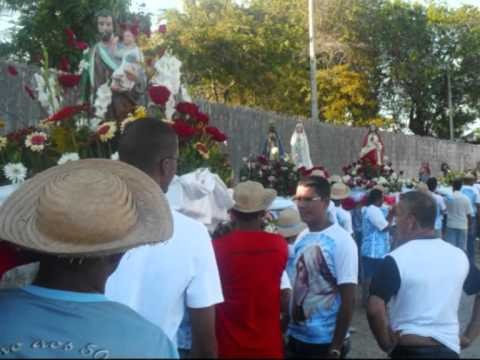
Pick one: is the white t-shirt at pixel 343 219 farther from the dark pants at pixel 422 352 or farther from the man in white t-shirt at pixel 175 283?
the man in white t-shirt at pixel 175 283

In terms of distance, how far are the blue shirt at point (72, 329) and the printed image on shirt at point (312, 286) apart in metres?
2.51

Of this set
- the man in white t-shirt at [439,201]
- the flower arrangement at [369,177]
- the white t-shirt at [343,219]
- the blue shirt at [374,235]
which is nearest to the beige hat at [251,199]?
the white t-shirt at [343,219]

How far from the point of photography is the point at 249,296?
3.97 meters

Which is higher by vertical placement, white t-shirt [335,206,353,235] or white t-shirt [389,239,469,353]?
white t-shirt [389,239,469,353]

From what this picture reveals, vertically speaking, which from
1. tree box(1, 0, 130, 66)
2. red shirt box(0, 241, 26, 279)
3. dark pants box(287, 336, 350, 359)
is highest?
tree box(1, 0, 130, 66)

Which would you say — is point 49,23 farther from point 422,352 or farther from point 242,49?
point 422,352

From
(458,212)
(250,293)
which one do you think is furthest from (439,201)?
(250,293)

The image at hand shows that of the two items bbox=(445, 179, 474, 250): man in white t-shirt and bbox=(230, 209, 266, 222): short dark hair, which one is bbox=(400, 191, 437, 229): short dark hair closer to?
bbox=(230, 209, 266, 222): short dark hair

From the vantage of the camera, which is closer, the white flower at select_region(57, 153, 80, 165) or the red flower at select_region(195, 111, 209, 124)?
the white flower at select_region(57, 153, 80, 165)

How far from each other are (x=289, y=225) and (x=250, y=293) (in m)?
2.41

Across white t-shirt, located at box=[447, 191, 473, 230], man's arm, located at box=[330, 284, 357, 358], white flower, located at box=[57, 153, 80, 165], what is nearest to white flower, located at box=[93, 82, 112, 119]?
white flower, located at box=[57, 153, 80, 165]

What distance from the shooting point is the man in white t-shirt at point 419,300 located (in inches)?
145

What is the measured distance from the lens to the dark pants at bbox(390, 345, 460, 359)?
3607 mm

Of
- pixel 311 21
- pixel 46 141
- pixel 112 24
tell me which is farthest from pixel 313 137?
pixel 46 141
